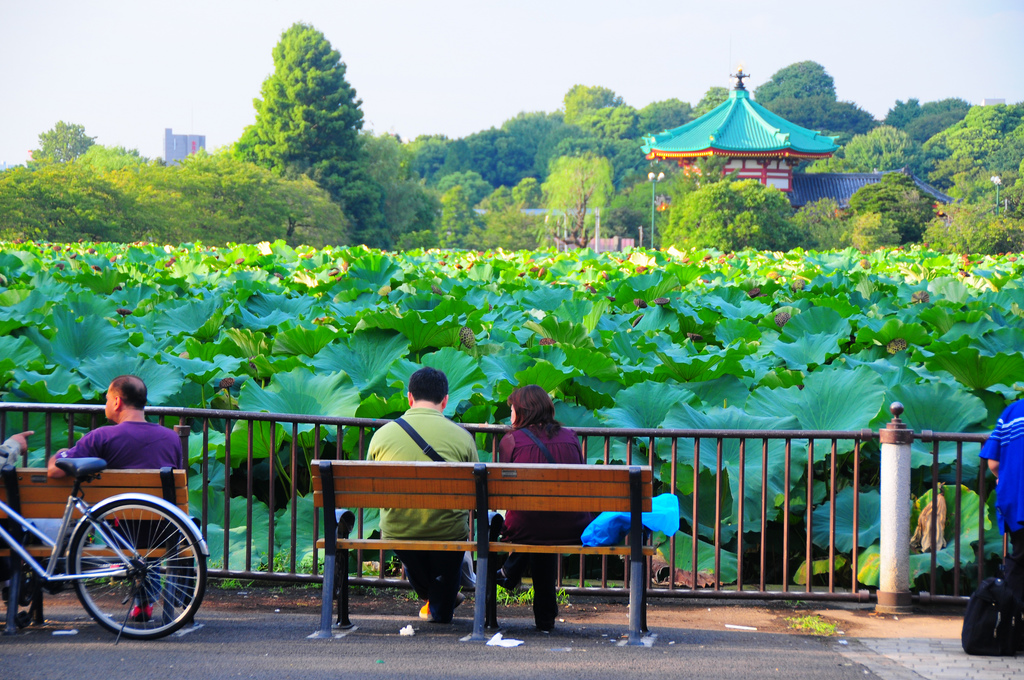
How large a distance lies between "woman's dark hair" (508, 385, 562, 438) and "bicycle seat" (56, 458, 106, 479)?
1.43 metres

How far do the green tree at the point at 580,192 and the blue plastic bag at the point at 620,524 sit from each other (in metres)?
47.0

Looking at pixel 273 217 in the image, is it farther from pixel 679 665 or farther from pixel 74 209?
pixel 679 665

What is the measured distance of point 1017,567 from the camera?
140 inches

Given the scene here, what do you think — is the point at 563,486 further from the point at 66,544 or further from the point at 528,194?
the point at 528,194

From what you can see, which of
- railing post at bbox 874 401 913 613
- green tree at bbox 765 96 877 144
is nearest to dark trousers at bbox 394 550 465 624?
railing post at bbox 874 401 913 613

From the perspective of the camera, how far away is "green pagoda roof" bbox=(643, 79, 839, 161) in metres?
51.0

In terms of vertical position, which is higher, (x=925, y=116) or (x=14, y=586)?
(x=925, y=116)

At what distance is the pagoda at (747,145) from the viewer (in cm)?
5109

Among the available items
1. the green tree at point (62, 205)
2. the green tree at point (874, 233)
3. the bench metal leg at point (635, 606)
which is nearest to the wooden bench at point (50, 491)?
the bench metal leg at point (635, 606)

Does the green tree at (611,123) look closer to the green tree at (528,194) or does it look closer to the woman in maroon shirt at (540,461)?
the green tree at (528,194)

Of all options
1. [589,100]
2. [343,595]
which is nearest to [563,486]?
[343,595]

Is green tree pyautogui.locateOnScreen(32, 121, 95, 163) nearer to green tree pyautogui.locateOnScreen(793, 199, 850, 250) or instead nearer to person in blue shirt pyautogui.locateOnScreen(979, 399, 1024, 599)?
green tree pyautogui.locateOnScreen(793, 199, 850, 250)

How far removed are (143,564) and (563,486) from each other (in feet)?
4.76

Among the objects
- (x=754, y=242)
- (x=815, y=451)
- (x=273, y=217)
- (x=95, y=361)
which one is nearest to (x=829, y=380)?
(x=815, y=451)
